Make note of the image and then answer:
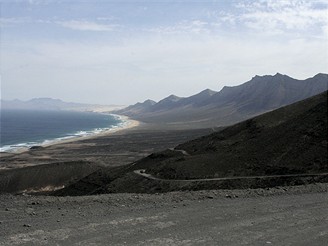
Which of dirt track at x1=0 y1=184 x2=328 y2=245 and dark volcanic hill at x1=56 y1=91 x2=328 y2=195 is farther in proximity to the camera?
dark volcanic hill at x1=56 y1=91 x2=328 y2=195

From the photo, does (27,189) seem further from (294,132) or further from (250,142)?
(294,132)

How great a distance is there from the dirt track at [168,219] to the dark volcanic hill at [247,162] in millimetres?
16699

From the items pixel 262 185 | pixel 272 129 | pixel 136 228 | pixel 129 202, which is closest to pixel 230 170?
pixel 262 185

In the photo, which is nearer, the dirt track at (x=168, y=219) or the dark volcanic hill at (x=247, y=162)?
the dirt track at (x=168, y=219)

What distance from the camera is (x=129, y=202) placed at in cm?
1405

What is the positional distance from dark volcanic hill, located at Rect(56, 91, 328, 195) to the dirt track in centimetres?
1670

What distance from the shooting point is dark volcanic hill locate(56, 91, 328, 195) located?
114 ft

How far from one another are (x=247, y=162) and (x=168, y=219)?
1120 inches

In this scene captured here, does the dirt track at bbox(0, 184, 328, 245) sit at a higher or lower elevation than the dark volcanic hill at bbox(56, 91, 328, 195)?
higher

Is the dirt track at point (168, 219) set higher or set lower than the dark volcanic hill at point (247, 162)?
higher

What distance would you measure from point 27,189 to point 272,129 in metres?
36.4

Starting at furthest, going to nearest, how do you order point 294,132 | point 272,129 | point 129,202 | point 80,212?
1. point 272,129
2. point 294,132
3. point 129,202
4. point 80,212

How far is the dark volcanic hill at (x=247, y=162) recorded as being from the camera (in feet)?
114

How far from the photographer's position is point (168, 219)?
1191cm
